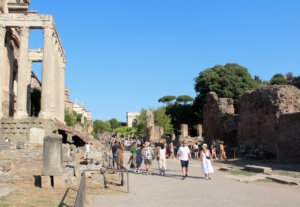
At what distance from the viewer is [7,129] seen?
3014 centimetres

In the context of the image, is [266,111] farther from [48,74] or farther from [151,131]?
[151,131]

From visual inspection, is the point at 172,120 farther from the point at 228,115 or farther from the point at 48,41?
the point at 48,41

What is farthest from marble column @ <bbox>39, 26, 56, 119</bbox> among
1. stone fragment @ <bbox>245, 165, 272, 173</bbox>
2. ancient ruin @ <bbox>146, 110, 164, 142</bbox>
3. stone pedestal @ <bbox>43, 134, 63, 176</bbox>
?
stone pedestal @ <bbox>43, 134, 63, 176</bbox>

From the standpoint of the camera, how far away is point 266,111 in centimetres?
2355

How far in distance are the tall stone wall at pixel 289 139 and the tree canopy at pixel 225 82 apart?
35.4m

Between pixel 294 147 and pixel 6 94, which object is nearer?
pixel 294 147

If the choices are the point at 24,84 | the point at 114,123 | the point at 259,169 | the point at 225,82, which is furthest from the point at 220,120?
the point at 114,123

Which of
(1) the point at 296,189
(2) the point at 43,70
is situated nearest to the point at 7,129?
(2) the point at 43,70

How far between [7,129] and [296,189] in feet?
85.7

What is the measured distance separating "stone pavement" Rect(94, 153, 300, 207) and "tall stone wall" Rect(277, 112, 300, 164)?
7.16 m

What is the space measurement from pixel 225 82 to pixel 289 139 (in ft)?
124

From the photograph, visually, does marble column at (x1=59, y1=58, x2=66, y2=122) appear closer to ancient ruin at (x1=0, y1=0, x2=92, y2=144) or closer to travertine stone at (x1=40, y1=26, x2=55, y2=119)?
ancient ruin at (x1=0, y1=0, x2=92, y2=144)

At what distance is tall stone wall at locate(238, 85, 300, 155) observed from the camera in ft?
73.3

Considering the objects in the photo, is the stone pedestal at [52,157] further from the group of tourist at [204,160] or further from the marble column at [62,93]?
the marble column at [62,93]
